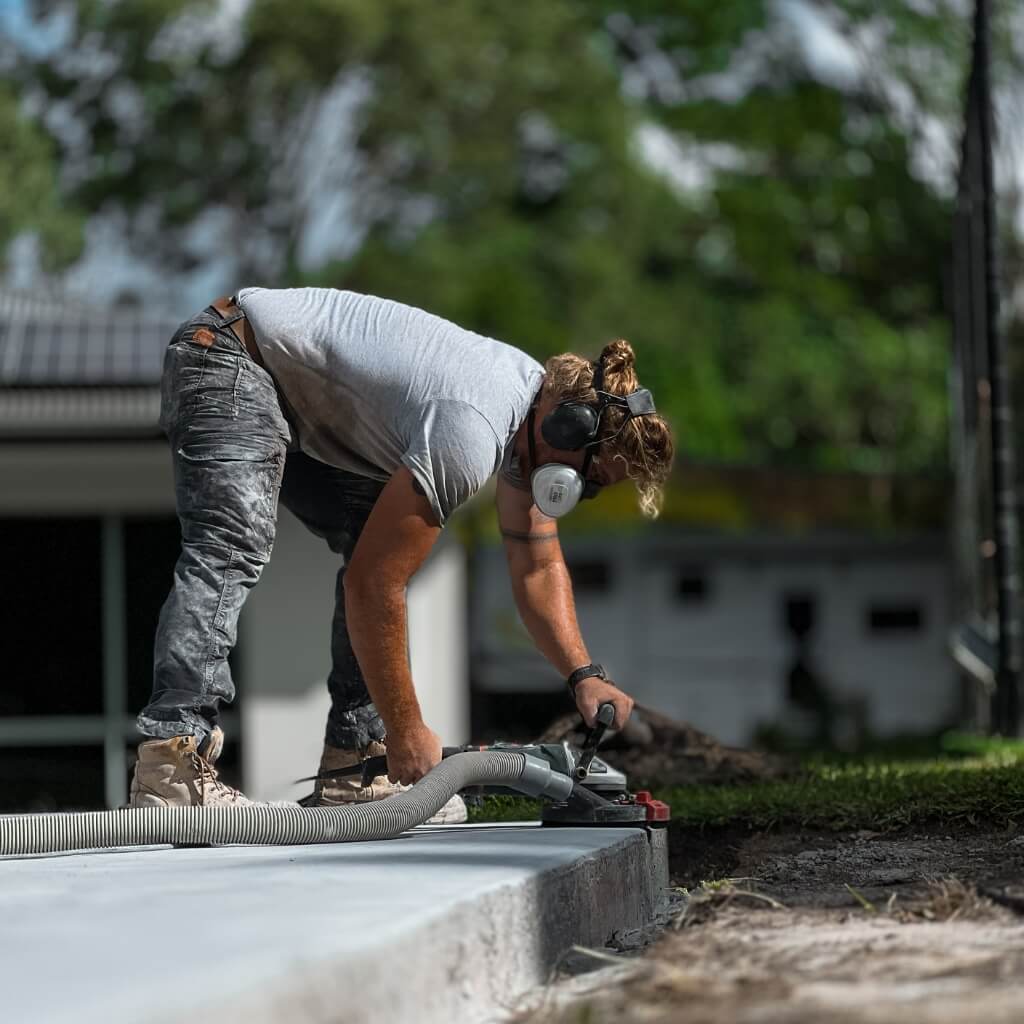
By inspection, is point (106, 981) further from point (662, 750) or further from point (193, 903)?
point (662, 750)

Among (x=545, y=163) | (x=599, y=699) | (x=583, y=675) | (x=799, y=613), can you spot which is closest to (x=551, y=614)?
(x=583, y=675)

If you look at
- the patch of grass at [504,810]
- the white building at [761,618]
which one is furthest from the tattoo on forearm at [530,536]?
the white building at [761,618]

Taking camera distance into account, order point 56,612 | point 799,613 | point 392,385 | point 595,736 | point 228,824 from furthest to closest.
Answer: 1. point 799,613
2. point 56,612
3. point 595,736
4. point 392,385
5. point 228,824

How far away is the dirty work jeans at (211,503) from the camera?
13.2 feet

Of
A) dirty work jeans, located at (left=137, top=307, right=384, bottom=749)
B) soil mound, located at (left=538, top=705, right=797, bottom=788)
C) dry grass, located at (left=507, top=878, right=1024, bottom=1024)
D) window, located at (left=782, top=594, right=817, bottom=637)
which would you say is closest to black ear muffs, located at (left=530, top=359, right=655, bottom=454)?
dirty work jeans, located at (left=137, top=307, right=384, bottom=749)

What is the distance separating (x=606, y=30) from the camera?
33.6 meters

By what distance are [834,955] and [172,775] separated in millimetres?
1885

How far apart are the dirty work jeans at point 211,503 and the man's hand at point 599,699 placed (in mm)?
859

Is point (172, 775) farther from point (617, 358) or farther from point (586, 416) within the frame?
point (617, 358)

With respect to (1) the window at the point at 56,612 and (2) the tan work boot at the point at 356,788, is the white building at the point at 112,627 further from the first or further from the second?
(2) the tan work boot at the point at 356,788

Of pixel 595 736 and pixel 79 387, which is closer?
pixel 595 736

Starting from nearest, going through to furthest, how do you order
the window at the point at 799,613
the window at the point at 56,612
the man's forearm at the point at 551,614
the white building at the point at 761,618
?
1. the man's forearm at the point at 551,614
2. the window at the point at 56,612
3. the white building at the point at 761,618
4. the window at the point at 799,613

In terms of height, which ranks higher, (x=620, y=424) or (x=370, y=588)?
(x=620, y=424)

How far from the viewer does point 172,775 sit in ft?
13.1
